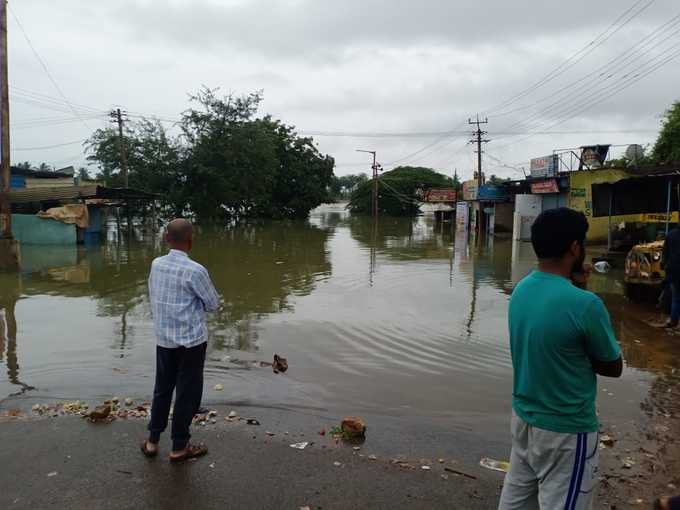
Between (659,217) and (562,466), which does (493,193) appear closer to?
(659,217)

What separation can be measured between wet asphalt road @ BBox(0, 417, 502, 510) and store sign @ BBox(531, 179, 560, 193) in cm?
2736

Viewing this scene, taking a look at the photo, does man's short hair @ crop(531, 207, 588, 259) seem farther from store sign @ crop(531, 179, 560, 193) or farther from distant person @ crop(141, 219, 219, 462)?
store sign @ crop(531, 179, 560, 193)

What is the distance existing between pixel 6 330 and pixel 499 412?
7323 millimetres

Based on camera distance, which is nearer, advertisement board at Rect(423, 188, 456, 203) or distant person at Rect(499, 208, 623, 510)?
distant person at Rect(499, 208, 623, 510)

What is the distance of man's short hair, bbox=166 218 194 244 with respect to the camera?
375 cm

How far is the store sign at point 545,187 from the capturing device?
28597 millimetres

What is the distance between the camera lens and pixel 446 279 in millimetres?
14680

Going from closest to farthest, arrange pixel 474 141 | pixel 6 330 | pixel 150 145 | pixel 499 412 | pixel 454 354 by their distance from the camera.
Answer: pixel 499 412, pixel 454 354, pixel 6 330, pixel 150 145, pixel 474 141

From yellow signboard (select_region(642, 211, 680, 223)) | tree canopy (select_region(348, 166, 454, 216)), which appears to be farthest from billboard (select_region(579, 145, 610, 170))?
tree canopy (select_region(348, 166, 454, 216))

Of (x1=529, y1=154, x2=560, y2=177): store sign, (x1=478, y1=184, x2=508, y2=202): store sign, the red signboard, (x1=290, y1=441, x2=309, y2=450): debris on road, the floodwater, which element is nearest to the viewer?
(x1=290, y1=441, x2=309, y2=450): debris on road

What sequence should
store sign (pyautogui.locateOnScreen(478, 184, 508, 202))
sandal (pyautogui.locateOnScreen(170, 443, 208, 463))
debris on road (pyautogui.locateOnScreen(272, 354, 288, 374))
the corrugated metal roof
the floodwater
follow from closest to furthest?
sandal (pyautogui.locateOnScreen(170, 443, 208, 463))
the floodwater
debris on road (pyautogui.locateOnScreen(272, 354, 288, 374))
the corrugated metal roof
store sign (pyautogui.locateOnScreen(478, 184, 508, 202))

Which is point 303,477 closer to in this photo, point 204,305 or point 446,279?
point 204,305

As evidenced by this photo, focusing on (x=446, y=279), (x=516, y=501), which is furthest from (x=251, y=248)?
(x=516, y=501)

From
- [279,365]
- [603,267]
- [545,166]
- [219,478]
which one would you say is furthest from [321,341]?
[545,166]
